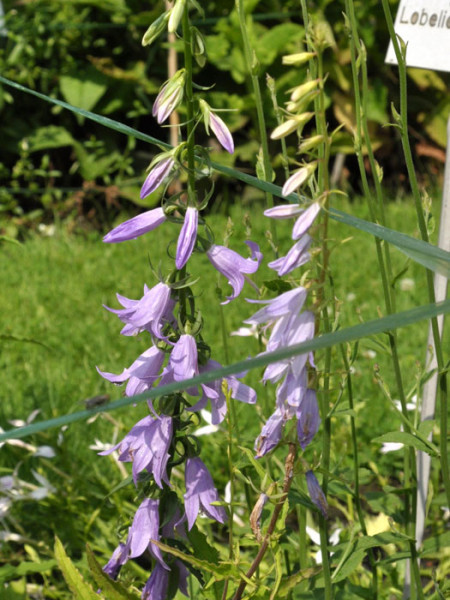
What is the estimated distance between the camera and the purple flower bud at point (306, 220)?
788 millimetres

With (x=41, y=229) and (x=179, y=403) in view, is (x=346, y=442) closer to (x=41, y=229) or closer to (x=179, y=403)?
(x=179, y=403)

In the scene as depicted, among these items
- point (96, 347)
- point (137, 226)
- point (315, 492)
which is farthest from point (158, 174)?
point (96, 347)

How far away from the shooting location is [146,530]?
40.6 inches

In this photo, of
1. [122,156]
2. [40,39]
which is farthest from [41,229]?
[40,39]

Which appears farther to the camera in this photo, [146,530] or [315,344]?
[146,530]

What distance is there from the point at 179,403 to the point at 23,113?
3.88 meters

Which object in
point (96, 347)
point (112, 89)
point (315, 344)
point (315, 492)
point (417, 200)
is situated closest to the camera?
point (315, 344)

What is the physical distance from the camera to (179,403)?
1.01m

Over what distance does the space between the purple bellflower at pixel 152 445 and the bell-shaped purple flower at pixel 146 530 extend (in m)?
0.05

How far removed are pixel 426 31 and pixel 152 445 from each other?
90 cm

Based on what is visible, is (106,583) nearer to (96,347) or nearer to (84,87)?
(96,347)

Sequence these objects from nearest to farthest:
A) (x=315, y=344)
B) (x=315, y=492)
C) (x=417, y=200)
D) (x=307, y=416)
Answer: (x=315, y=344) < (x=307, y=416) < (x=315, y=492) < (x=417, y=200)

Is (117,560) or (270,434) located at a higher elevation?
(270,434)

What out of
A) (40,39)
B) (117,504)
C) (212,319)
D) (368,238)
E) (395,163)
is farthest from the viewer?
(395,163)
